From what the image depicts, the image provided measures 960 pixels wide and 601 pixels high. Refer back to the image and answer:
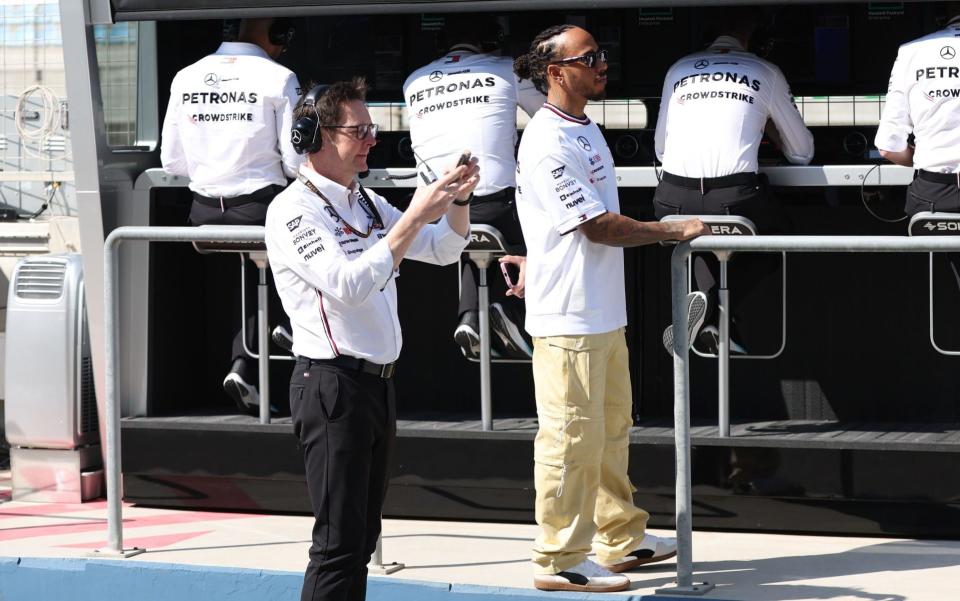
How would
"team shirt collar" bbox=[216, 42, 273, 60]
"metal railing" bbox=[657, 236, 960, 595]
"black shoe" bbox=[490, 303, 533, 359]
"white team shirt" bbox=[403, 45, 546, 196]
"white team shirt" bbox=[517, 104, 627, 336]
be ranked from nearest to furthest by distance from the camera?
"metal railing" bbox=[657, 236, 960, 595]
"white team shirt" bbox=[517, 104, 627, 336]
"white team shirt" bbox=[403, 45, 546, 196]
"black shoe" bbox=[490, 303, 533, 359]
"team shirt collar" bbox=[216, 42, 273, 60]

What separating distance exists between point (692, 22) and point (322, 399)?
3558 mm

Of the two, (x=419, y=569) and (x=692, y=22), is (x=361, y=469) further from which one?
(x=692, y=22)

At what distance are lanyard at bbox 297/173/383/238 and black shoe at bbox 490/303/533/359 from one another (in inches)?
70.5

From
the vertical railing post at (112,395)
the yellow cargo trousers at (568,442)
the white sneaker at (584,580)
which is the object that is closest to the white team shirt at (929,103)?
the yellow cargo trousers at (568,442)

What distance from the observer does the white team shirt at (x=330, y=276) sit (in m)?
3.36

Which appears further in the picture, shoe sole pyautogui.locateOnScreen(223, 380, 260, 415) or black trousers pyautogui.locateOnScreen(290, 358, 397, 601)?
shoe sole pyautogui.locateOnScreen(223, 380, 260, 415)

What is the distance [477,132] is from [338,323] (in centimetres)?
203

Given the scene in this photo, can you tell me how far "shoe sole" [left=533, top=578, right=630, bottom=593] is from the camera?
4141mm

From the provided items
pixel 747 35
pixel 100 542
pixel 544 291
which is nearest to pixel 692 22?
pixel 747 35


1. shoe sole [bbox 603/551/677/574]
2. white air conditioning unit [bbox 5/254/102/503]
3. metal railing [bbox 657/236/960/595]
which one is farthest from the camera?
white air conditioning unit [bbox 5/254/102/503]

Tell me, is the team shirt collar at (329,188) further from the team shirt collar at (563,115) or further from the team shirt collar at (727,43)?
the team shirt collar at (727,43)

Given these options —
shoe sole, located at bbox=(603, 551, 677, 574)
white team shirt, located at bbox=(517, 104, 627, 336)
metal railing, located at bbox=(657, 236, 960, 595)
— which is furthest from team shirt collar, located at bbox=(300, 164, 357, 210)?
shoe sole, located at bbox=(603, 551, 677, 574)

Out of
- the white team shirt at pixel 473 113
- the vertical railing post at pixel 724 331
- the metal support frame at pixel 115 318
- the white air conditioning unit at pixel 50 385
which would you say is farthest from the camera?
the white air conditioning unit at pixel 50 385

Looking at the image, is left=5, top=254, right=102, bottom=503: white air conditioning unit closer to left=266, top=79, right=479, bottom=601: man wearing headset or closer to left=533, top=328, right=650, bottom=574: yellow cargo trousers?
left=533, top=328, right=650, bottom=574: yellow cargo trousers
